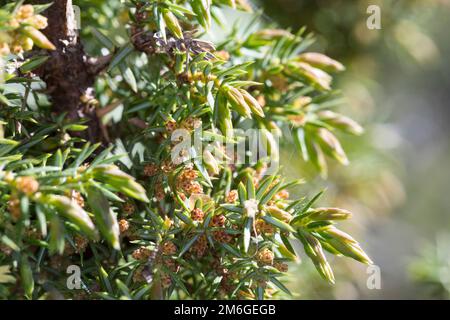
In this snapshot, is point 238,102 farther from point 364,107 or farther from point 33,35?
point 364,107

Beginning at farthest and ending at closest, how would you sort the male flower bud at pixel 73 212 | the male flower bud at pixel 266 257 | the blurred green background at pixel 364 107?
the blurred green background at pixel 364 107, the male flower bud at pixel 266 257, the male flower bud at pixel 73 212

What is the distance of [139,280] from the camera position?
69 cm

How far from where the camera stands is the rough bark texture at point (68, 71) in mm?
750

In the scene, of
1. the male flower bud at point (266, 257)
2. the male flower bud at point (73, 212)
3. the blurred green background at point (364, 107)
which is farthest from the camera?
the blurred green background at point (364, 107)

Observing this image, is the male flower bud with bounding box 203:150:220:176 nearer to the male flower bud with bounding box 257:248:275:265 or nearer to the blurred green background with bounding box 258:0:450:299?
the male flower bud with bounding box 257:248:275:265

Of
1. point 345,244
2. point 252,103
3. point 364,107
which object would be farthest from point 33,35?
point 364,107

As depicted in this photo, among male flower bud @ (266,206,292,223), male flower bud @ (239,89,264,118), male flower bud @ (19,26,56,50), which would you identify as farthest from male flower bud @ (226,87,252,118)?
male flower bud @ (19,26,56,50)

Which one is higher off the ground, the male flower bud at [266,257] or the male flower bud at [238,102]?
the male flower bud at [238,102]

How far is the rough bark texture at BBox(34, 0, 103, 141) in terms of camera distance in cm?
75

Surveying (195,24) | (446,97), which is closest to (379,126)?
(195,24)

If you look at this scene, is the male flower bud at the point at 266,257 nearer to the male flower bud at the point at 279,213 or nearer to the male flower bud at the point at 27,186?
the male flower bud at the point at 279,213

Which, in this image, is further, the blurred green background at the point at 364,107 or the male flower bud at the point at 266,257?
the blurred green background at the point at 364,107

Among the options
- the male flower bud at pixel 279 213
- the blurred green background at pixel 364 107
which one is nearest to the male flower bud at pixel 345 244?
the male flower bud at pixel 279 213

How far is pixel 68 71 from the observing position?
786 mm
